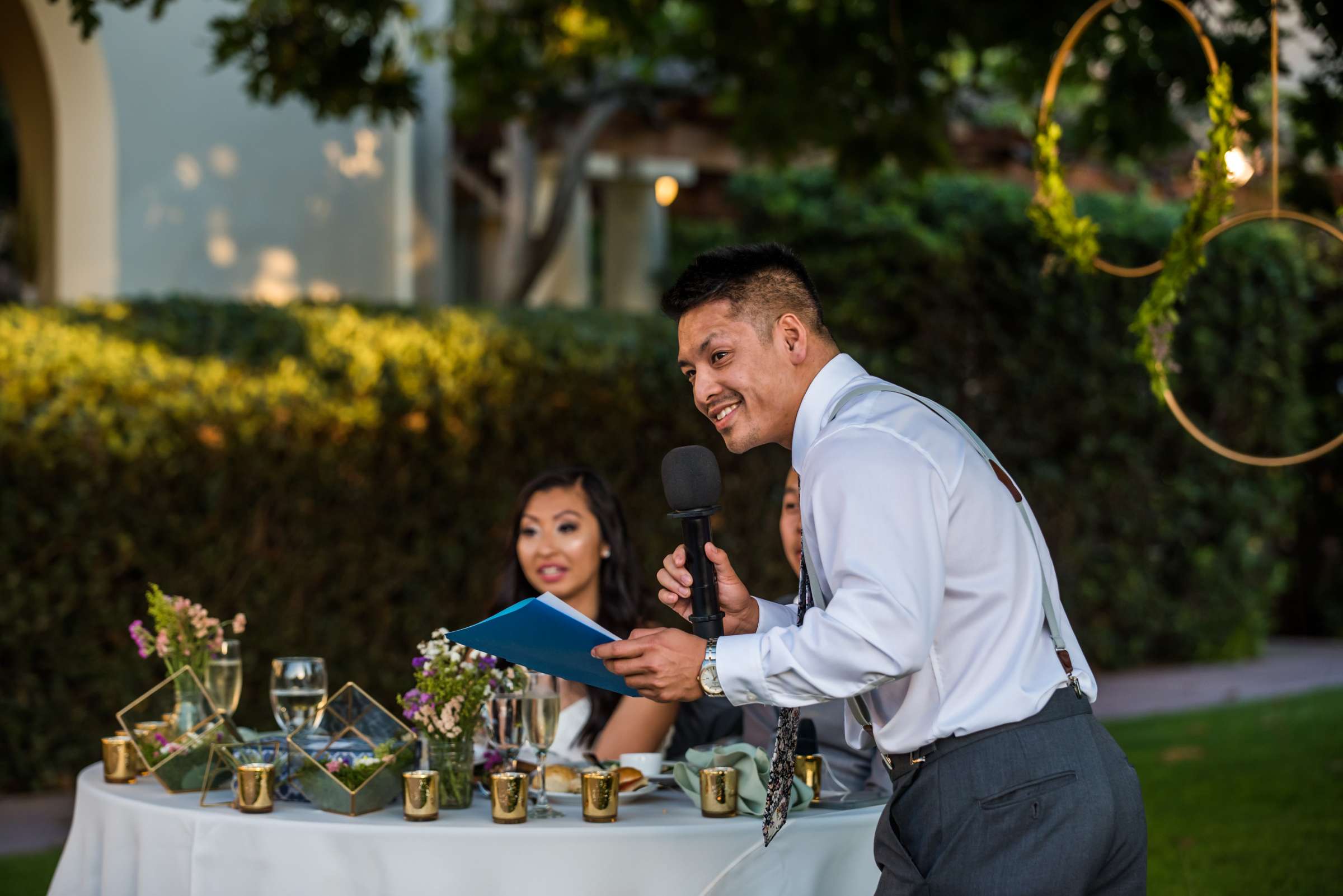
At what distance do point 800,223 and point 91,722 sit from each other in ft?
36.7

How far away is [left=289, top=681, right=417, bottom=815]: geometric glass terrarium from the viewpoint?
10.4ft

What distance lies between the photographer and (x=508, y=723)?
10.8ft

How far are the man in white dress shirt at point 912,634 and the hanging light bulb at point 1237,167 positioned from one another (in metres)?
2.35

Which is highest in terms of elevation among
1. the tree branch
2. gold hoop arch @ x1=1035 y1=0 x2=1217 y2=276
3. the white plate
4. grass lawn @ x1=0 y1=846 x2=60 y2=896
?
the tree branch

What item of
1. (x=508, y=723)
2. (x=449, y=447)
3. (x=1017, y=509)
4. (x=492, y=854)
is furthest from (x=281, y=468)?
(x=1017, y=509)

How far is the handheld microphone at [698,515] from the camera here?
255 centimetres

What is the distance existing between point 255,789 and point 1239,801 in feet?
20.6

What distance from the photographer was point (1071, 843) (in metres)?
2.48

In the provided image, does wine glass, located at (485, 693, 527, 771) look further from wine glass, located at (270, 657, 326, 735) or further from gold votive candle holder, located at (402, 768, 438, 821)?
wine glass, located at (270, 657, 326, 735)

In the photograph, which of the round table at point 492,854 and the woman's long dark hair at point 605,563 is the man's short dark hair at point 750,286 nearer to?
the round table at point 492,854

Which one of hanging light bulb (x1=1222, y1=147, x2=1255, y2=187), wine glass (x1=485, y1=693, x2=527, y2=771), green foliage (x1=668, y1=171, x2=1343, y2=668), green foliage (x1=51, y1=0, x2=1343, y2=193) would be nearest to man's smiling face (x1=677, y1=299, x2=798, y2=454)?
wine glass (x1=485, y1=693, x2=527, y2=771)

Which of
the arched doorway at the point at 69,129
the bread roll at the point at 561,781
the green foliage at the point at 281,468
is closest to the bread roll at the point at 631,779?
the bread roll at the point at 561,781

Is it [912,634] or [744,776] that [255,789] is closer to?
[744,776]

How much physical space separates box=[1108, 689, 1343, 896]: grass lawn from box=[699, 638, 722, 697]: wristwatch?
3.46 metres
